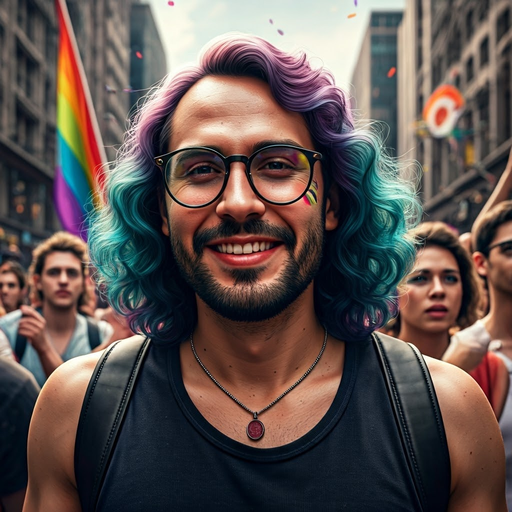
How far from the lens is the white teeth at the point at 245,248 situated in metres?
2.03

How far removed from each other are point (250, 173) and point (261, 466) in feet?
2.92

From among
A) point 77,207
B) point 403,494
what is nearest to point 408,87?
point 77,207

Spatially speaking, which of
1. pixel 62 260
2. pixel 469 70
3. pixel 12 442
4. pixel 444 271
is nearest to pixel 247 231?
pixel 12 442

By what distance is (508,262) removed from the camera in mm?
3791

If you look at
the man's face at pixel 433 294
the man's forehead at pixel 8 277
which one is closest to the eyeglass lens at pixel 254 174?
the man's face at pixel 433 294

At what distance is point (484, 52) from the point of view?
99.7ft

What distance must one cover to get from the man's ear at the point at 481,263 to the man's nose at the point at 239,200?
242 centimetres

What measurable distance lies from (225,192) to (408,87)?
5365 cm

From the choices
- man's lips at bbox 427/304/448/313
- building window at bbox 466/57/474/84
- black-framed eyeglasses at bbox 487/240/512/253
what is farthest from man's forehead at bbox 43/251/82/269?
building window at bbox 466/57/474/84

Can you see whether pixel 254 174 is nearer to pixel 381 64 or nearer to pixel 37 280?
pixel 37 280

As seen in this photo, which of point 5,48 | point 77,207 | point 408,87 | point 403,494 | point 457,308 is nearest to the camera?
point 403,494

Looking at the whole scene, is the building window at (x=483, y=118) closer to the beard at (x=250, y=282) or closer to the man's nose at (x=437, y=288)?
the man's nose at (x=437, y=288)

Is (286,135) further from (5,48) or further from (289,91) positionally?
(5,48)

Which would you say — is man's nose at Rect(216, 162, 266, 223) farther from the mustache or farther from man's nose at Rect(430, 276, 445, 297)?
man's nose at Rect(430, 276, 445, 297)
